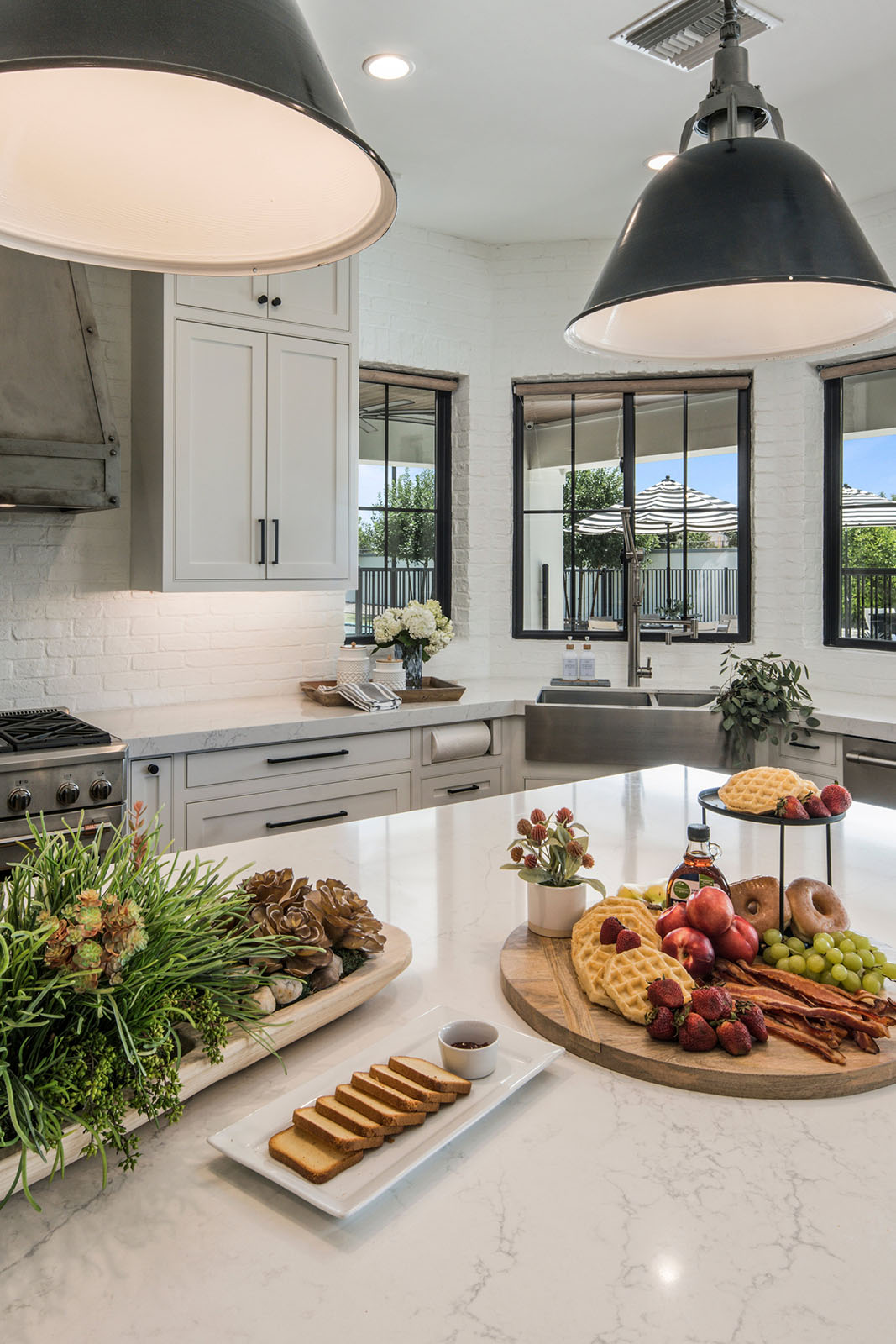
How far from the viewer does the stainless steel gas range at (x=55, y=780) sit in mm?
2447

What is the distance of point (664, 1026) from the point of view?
1.06 meters

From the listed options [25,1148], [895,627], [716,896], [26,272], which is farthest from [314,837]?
[895,627]

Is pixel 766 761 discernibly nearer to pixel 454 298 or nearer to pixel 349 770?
pixel 349 770

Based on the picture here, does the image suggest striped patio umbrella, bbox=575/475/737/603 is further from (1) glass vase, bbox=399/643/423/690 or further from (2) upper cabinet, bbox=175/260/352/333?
(2) upper cabinet, bbox=175/260/352/333

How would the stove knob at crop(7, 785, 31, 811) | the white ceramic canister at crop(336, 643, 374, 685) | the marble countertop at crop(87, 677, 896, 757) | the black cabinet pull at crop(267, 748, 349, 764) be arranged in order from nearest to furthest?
the stove knob at crop(7, 785, 31, 811) < the marble countertop at crop(87, 677, 896, 757) < the black cabinet pull at crop(267, 748, 349, 764) < the white ceramic canister at crop(336, 643, 374, 685)

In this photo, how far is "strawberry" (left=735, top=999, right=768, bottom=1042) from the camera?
1.06m

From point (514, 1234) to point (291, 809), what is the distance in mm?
2432

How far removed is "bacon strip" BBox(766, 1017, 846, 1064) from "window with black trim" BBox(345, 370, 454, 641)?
10.6 ft

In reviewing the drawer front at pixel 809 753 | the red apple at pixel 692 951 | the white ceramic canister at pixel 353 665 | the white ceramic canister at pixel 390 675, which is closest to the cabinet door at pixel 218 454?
the white ceramic canister at pixel 353 665

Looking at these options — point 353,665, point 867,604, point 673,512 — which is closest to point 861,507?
point 867,604

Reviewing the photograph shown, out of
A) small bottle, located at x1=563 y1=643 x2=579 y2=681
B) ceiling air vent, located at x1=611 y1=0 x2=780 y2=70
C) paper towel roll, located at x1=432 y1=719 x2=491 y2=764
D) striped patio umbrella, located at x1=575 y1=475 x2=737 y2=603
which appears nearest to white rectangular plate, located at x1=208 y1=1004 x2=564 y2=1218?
paper towel roll, located at x1=432 y1=719 x2=491 y2=764

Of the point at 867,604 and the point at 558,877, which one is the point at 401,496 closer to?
the point at 867,604

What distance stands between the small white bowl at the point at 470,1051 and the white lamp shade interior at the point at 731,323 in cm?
93

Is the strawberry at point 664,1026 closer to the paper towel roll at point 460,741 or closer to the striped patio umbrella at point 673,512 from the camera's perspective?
the paper towel roll at point 460,741
